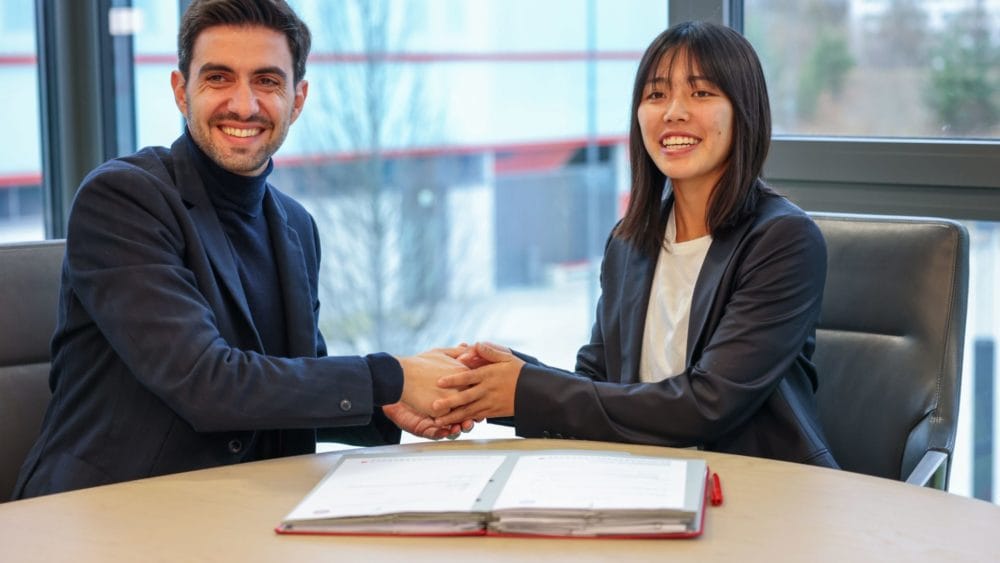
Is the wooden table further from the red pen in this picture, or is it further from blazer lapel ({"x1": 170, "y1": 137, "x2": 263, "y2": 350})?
blazer lapel ({"x1": 170, "y1": 137, "x2": 263, "y2": 350})

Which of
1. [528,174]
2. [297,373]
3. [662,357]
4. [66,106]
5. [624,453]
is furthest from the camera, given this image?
[528,174]

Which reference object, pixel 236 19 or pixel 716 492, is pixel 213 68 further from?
pixel 716 492

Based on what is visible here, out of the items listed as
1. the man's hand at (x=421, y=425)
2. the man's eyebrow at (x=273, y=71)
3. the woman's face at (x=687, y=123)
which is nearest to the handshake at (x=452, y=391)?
the man's hand at (x=421, y=425)

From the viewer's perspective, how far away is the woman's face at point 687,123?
2.18 metres

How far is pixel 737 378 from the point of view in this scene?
6.46 ft

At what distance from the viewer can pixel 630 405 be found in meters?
1.97

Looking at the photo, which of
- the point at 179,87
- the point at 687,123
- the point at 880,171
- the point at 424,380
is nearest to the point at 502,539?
the point at 424,380

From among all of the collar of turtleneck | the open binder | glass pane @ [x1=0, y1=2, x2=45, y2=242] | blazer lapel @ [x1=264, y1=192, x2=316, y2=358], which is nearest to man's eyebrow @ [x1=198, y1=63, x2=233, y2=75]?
the collar of turtleneck

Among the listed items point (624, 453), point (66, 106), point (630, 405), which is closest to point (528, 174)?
point (66, 106)

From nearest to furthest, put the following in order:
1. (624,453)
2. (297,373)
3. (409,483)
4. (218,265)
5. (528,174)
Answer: (409,483), (624,453), (297,373), (218,265), (528,174)

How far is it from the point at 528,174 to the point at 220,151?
1943mm

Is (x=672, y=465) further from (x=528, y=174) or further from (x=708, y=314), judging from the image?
(x=528, y=174)

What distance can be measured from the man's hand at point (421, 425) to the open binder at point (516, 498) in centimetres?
43

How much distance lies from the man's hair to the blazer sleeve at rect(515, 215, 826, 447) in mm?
806
